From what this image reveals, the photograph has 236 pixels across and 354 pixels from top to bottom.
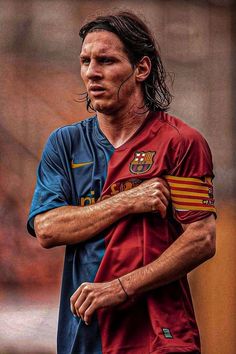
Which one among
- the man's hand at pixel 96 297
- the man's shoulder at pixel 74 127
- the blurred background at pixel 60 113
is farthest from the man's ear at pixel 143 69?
the blurred background at pixel 60 113

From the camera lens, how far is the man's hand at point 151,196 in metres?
3.19

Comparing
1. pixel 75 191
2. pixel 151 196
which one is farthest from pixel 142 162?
Result: pixel 75 191

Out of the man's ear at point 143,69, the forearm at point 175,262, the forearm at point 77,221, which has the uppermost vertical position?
the man's ear at point 143,69

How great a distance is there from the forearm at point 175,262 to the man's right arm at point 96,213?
11 centimetres

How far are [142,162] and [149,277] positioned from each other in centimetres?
38

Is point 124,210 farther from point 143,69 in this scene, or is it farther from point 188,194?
point 143,69

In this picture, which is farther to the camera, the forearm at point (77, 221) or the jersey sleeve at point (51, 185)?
the jersey sleeve at point (51, 185)

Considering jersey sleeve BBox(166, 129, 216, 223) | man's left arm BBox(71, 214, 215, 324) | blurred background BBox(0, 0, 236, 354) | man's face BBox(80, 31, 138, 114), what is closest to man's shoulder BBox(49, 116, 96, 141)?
man's face BBox(80, 31, 138, 114)

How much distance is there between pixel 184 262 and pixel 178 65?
2.64m

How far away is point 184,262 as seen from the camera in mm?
3162

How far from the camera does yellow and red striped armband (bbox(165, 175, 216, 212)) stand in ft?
10.5

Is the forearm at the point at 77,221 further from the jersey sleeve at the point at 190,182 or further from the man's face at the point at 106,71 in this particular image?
the man's face at the point at 106,71

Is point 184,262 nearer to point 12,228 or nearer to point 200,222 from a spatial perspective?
point 200,222

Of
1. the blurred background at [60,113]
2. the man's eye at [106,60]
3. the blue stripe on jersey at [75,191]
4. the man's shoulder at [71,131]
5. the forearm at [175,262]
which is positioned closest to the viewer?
the forearm at [175,262]
